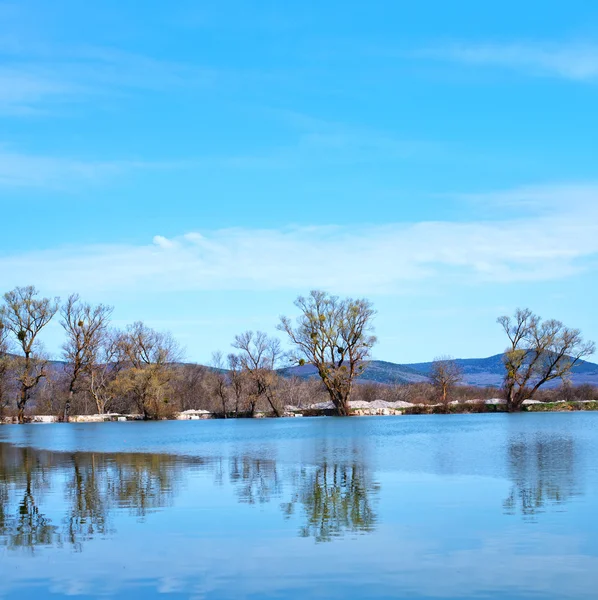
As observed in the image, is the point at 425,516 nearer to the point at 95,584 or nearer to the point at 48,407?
the point at 95,584

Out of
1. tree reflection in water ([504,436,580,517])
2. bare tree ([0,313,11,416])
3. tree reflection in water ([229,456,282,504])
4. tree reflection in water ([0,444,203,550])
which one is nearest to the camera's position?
tree reflection in water ([0,444,203,550])

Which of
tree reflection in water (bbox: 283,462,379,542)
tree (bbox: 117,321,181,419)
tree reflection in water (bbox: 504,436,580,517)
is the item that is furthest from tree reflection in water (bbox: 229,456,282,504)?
tree (bbox: 117,321,181,419)

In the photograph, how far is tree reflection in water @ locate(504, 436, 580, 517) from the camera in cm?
1433

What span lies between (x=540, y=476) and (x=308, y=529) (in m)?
8.25

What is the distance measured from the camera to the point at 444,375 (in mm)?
97688

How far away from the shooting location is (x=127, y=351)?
7956cm

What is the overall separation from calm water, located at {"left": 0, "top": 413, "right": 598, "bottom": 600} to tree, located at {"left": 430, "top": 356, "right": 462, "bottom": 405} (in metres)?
73.9

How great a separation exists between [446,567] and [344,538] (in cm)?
218

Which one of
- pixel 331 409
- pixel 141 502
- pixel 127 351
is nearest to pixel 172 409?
pixel 127 351

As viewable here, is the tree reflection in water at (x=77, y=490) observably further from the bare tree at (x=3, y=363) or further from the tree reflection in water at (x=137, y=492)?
the bare tree at (x=3, y=363)

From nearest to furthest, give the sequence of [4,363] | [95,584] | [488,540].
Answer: [95,584]
[488,540]
[4,363]

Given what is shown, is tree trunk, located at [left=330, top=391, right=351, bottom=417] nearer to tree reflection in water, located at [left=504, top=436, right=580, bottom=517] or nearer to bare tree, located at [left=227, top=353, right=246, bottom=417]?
bare tree, located at [left=227, top=353, right=246, bottom=417]

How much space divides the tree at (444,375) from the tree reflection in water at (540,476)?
6806 centimetres

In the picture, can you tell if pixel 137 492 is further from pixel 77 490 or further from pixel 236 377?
pixel 236 377
